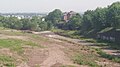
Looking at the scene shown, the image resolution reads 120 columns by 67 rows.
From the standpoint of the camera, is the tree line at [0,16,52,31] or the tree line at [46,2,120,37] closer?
the tree line at [46,2,120,37]

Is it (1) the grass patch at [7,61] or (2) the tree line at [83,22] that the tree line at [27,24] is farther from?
(1) the grass patch at [7,61]

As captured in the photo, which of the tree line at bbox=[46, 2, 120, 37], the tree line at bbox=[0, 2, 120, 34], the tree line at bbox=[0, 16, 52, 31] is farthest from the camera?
the tree line at bbox=[0, 16, 52, 31]

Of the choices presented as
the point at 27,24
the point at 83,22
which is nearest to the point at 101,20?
the point at 83,22

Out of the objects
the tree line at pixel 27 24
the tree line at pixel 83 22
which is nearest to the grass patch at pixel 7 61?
the tree line at pixel 83 22

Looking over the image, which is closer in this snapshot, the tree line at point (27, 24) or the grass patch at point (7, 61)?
the grass patch at point (7, 61)

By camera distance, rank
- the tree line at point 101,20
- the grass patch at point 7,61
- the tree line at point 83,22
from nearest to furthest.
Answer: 1. the grass patch at point 7,61
2. the tree line at point 101,20
3. the tree line at point 83,22

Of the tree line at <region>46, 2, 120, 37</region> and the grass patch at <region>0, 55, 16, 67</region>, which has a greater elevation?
the tree line at <region>46, 2, 120, 37</region>

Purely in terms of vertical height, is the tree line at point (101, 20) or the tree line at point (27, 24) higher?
the tree line at point (101, 20)

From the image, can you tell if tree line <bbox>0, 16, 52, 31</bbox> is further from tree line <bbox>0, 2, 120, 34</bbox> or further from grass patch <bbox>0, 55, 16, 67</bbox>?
grass patch <bbox>0, 55, 16, 67</bbox>

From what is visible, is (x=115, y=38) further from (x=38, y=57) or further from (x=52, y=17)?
(x=52, y=17)

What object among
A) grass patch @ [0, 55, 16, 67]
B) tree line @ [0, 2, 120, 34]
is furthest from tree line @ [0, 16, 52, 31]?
grass patch @ [0, 55, 16, 67]

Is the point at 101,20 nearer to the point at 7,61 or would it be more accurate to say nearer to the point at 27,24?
the point at 7,61

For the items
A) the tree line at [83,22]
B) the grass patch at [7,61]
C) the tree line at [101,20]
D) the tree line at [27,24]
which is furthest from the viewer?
the tree line at [27,24]

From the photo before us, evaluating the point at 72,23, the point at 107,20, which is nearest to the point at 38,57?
the point at 107,20
